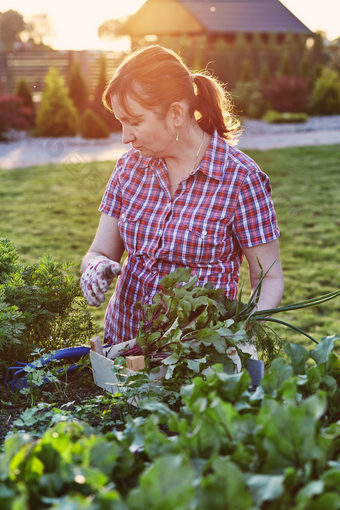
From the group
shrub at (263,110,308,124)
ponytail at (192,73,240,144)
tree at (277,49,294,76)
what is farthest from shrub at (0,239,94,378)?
tree at (277,49,294,76)

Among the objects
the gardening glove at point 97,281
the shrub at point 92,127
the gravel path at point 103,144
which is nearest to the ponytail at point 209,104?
the gardening glove at point 97,281

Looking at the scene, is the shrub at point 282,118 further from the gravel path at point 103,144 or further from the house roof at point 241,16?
the house roof at point 241,16

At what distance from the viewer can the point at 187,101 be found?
2291 millimetres

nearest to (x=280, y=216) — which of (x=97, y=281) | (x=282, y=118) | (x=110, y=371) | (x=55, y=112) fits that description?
(x=97, y=281)

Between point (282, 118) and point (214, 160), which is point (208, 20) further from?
point (214, 160)

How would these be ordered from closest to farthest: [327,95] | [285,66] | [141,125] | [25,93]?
[141,125] → [25,93] → [327,95] → [285,66]

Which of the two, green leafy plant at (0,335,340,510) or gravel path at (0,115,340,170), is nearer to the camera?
green leafy plant at (0,335,340,510)

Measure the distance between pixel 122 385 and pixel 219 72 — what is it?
1626cm

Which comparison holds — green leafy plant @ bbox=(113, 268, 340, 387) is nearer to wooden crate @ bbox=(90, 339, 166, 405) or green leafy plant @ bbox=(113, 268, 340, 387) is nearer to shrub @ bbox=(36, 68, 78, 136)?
wooden crate @ bbox=(90, 339, 166, 405)

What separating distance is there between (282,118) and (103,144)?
509 cm

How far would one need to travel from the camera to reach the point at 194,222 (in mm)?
2246

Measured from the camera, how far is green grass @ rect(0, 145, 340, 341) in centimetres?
502

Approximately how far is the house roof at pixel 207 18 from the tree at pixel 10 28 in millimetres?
4101

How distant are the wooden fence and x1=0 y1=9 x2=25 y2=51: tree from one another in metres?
6.81
